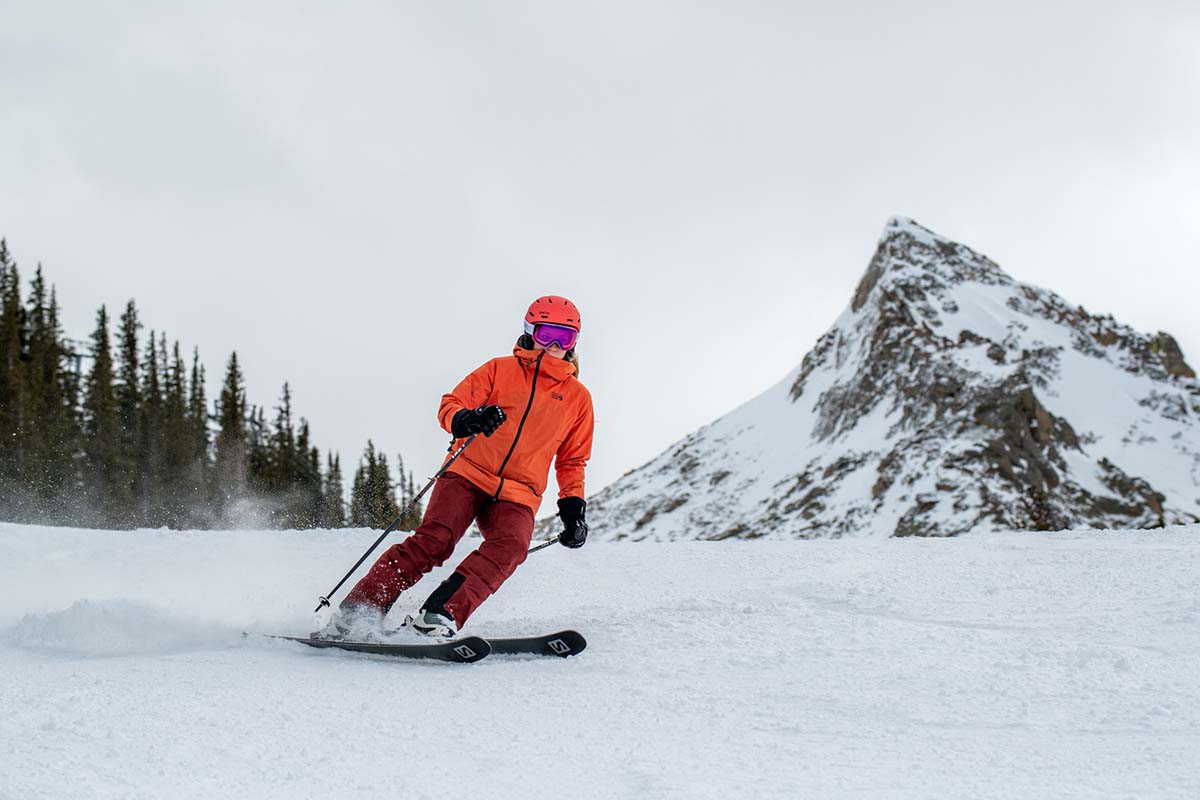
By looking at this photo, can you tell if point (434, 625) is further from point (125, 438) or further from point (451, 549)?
point (125, 438)

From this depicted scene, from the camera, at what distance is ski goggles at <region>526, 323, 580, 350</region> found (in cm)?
477

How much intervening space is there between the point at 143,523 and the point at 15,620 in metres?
45.5

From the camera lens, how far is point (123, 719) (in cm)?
255

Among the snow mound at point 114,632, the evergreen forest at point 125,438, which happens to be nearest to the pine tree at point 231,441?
the evergreen forest at point 125,438

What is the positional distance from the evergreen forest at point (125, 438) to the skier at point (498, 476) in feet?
105

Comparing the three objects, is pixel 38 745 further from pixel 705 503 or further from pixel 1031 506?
pixel 705 503

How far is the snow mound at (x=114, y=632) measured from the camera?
394 centimetres

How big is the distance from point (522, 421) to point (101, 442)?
4896 cm

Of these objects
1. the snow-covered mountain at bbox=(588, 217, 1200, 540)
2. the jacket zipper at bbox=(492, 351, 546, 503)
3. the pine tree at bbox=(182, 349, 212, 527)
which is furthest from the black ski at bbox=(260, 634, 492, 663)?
the pine tree at bbox=(182, 349, 212, 527)

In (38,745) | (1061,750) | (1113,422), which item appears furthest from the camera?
(1113,422)

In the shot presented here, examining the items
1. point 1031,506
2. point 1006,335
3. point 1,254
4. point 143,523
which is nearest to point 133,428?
point 143,523

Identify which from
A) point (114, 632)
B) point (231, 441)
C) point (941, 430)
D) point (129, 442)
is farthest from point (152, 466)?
point (114, 632)

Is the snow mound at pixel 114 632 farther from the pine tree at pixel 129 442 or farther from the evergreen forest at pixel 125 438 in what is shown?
the pine tree at pixel 129 442

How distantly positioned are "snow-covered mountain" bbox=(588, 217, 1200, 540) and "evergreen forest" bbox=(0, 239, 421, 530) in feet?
56.9
